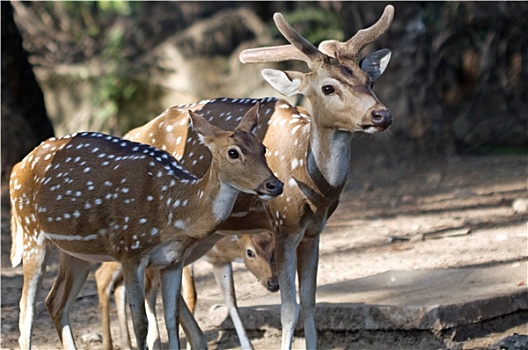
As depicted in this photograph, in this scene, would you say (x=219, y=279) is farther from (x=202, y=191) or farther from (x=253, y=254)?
(x=202, y=191)

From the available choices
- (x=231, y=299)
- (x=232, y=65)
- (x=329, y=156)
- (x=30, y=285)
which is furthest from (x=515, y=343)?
(x=232, y=65)

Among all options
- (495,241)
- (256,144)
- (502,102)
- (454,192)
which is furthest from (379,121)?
(502,102)

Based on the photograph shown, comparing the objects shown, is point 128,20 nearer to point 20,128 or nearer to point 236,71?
point 236,71

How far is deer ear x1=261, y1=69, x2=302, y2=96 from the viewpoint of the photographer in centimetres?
589

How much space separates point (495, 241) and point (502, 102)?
6.51 m

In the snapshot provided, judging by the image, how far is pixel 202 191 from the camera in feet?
18.3

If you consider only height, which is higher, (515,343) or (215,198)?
(215,198)

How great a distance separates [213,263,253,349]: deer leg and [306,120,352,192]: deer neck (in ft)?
4.82

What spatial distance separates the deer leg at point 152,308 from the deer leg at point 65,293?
1.40ft

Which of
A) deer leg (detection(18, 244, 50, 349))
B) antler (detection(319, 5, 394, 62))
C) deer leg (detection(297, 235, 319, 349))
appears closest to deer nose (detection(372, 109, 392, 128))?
antler (detection(319, 5, 394, 62))

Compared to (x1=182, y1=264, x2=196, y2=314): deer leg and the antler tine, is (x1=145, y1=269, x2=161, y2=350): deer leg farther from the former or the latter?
the antler tine

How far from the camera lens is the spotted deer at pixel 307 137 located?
560 centimetres

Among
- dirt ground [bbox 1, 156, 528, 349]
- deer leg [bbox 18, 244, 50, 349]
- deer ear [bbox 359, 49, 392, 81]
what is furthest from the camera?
dirt ground [bbox 1, 156, 528, 349]

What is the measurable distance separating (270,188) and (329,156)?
752 mm
